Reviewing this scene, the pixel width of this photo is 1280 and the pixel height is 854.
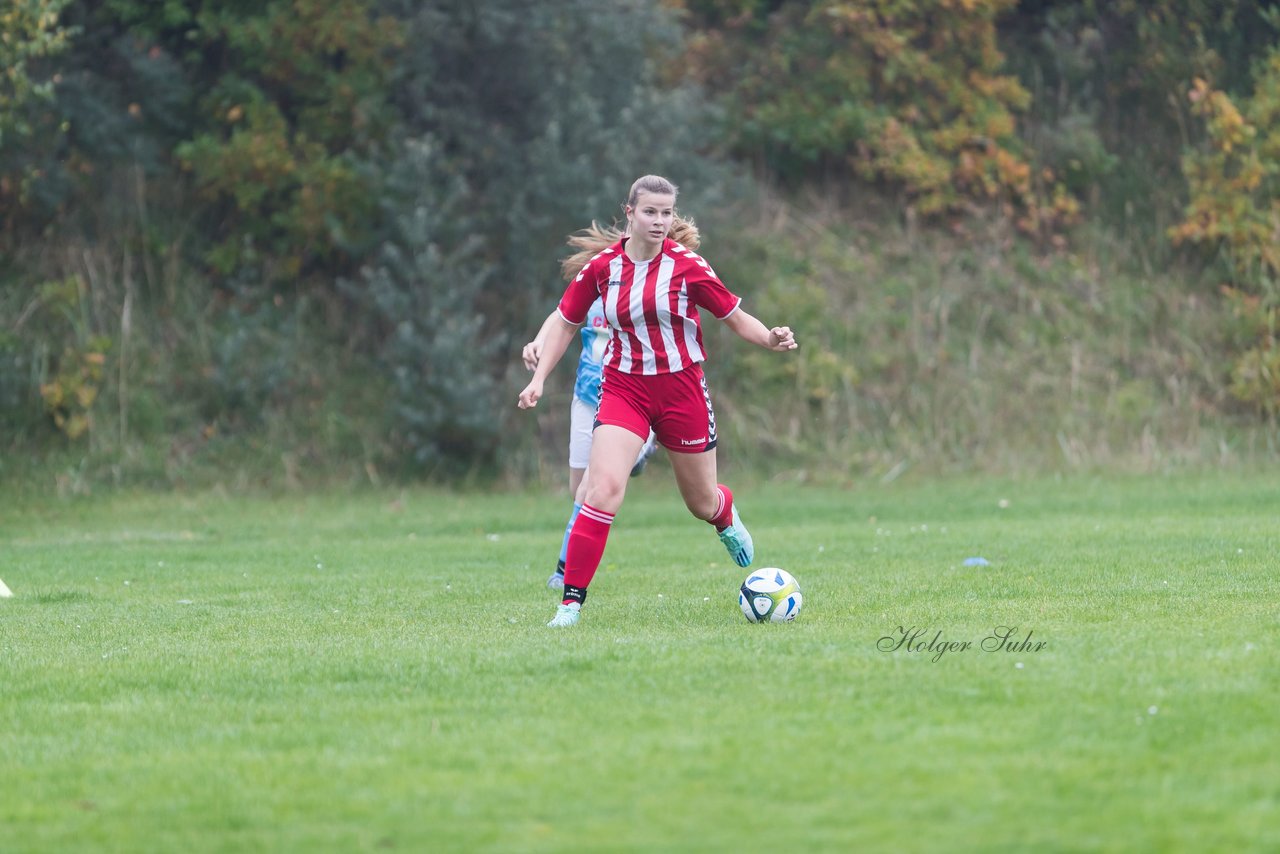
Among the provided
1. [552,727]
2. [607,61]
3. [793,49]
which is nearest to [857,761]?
[552,727]

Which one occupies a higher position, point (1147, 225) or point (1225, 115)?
point (1225, 115)

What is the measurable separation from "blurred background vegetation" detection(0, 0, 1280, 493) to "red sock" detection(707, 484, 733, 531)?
36.2 ft

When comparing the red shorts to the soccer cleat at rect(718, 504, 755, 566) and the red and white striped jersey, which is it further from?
the soccer cleat at rect(718, 504, 755, 566)

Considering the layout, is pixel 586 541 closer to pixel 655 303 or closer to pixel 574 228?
pixel 655 303

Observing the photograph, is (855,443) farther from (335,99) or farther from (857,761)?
(857,761)

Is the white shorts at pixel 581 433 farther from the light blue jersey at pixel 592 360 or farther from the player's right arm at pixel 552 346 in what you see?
the player's right arm at pixel 552 346

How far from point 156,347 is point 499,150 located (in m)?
5.24

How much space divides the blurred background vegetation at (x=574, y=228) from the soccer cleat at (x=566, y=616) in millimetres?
11840

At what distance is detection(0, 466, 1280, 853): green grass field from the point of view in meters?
4.64

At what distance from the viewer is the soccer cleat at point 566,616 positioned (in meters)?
8.23

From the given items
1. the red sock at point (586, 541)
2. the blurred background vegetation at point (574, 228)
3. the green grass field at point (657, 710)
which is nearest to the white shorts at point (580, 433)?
the green grass field at point (657, 710)

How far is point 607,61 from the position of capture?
21344 mm

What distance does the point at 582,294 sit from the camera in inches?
338
